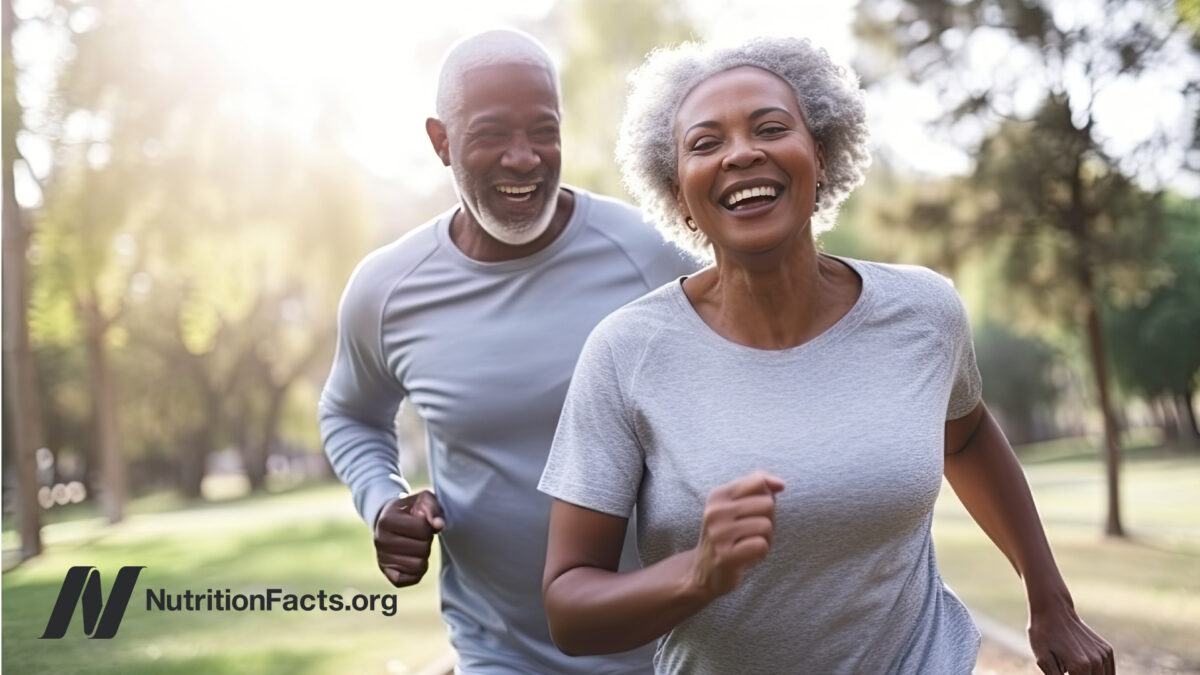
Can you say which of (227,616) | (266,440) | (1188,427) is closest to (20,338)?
(227,616)

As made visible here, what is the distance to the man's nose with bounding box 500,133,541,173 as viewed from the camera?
10.1 feet

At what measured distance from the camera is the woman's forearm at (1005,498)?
2.58m

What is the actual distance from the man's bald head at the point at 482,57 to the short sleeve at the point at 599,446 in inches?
47.0

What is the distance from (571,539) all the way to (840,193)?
96cm

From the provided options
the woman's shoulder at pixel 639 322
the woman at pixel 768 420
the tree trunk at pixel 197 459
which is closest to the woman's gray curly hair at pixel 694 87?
the woman at pixel 768 420

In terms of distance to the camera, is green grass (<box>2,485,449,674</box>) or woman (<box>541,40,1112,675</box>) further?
green grass (<box>2,485,449,674</box>)

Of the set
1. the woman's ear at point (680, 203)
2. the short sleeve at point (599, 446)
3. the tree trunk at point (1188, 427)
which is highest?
the woman's ear at point (680, 203)

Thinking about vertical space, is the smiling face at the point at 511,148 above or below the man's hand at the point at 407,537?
above

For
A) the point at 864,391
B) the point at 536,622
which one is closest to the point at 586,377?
the point at 864,391

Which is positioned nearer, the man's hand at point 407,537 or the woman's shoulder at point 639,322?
the woman's shoulder at point 639,322

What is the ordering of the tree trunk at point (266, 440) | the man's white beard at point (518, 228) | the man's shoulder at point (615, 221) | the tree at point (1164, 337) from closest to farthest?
the man's white beard at point (518, 228) → the man's shoulder at point (615, 221) → the tree at point (1164, 337) → the tree trunk at point (266, 440)

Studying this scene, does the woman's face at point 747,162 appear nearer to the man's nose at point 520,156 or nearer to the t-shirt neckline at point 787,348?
the t-shirt neckline at point 787,348

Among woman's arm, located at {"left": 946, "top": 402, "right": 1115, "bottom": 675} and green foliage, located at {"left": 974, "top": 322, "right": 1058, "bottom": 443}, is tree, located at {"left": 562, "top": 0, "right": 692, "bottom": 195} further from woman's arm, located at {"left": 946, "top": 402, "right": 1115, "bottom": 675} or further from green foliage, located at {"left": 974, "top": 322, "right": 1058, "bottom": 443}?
green foliage, located at {"left": 974, "top": 322, "right": 1058, "bottom": 443}

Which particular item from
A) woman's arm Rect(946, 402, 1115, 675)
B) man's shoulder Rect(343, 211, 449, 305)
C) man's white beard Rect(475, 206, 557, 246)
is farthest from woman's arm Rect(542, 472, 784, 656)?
man's shoulder Rect(343, 211, 449, 305)
